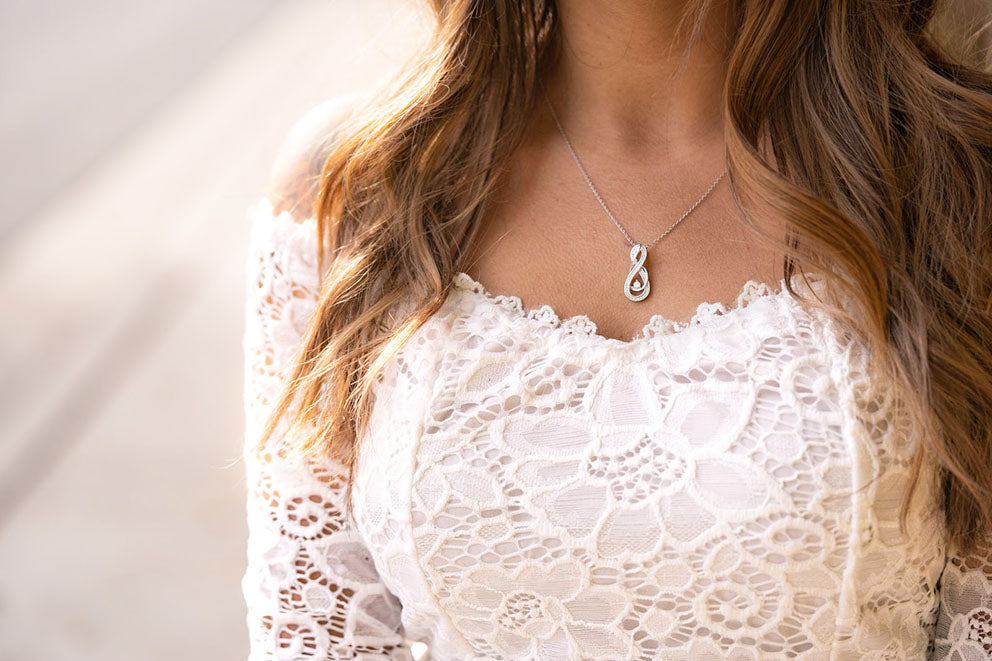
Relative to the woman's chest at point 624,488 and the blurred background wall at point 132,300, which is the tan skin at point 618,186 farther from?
the blurred background wall at point 132,300

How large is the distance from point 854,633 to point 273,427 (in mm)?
643

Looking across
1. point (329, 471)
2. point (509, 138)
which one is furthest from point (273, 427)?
point (509, 138)

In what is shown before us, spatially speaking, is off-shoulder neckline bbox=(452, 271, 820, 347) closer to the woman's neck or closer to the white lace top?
the white lace top

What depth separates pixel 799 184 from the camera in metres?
1.01

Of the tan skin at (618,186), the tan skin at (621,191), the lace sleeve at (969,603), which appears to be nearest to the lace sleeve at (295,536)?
the tan skin at (618,186)

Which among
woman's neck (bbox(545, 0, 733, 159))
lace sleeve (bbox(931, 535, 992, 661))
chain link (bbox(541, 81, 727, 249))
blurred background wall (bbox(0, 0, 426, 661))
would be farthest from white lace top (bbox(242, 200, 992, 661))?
blurred background wall (bbox(0, 0, 426, 661))

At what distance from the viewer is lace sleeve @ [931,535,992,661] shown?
973mm

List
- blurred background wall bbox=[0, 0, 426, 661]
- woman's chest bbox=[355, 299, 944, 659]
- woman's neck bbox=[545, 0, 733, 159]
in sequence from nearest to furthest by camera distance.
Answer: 1. woman's chest bbox=[355, 299, 944, 659]
2. woman's neck bbox=[545, 0, 733, 159]
3. blurred background wall bbox=[0, 0, 426, 661]

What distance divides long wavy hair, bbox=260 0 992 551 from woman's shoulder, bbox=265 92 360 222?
14mm

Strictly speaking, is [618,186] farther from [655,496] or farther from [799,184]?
[655,496]

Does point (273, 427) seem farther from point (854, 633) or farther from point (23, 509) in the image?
point (23, 509)

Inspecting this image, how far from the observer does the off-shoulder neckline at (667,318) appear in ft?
3.20

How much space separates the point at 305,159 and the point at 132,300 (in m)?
2.25

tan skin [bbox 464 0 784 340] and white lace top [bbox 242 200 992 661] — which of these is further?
tan skin [bbox 464 0 784 340]
